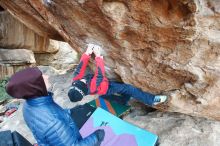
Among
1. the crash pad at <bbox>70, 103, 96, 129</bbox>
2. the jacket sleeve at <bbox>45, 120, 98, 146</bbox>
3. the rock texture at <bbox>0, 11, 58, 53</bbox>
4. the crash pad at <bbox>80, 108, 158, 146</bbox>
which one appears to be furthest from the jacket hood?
the rock texture at <bbox>0, 11, 58, 53</bbox>

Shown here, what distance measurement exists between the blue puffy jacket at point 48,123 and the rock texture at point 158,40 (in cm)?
126

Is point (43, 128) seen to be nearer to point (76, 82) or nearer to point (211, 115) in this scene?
point (76, 82)

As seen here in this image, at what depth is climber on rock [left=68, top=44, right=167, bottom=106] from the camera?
406cm

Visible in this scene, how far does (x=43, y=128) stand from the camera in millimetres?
3318

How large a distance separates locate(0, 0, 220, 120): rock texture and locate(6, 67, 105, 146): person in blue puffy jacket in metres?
1.22

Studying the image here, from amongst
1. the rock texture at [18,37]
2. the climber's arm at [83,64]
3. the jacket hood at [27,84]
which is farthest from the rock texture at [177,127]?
the rock texture at [18,37]

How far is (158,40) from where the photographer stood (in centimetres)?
391

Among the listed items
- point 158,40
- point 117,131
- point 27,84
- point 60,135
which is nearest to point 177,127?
point 117,131

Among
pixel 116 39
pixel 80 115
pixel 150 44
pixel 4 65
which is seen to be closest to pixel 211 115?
pixel 150 44

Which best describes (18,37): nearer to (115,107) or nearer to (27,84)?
(115,107)

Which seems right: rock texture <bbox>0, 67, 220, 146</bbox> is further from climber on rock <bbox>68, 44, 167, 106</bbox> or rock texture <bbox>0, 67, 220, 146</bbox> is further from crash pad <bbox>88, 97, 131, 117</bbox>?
climber on rock <bbox>68, 44, 167, 106</bbox>

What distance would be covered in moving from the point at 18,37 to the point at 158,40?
576 cm

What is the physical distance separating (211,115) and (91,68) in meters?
1.88

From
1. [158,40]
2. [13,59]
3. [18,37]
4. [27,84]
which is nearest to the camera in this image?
[27,84]
